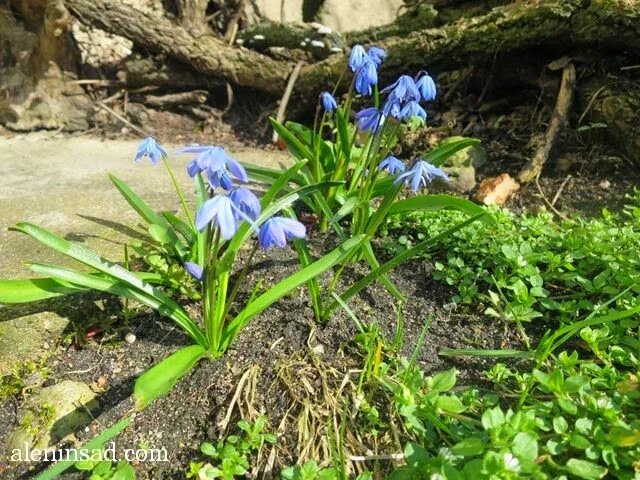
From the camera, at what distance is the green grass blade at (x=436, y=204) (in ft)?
6.97

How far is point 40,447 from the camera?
5.23 ft

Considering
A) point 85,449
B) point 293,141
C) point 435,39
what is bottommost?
point 85,449

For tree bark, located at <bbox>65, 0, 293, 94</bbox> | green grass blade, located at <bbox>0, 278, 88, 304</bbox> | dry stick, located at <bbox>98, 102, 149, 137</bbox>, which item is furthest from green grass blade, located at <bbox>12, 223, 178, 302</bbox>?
tree bark, located at <bbox>65, 0, 293, 94</bbox>

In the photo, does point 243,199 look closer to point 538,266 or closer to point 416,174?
point 416,174

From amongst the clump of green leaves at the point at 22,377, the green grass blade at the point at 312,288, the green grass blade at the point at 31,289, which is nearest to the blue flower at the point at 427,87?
the green grass blade at the point at 312,288

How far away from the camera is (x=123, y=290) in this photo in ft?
5.76

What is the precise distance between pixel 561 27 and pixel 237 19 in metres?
2.96

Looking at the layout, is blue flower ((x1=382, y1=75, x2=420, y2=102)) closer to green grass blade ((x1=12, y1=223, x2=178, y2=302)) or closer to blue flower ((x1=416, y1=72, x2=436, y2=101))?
blue flower ((x1=416, y1=72, x2=436, y2=101))

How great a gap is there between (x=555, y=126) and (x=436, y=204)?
151cm

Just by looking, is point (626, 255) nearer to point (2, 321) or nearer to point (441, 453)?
point (441, 453)

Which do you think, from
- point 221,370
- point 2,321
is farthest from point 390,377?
point 2,321

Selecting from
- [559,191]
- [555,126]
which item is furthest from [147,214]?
[555,126]

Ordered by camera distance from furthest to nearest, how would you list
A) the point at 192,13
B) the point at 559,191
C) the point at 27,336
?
the point at 192,13, the point at 559,191, the point at 27,336

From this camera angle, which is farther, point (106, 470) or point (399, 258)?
point (399, 258)
